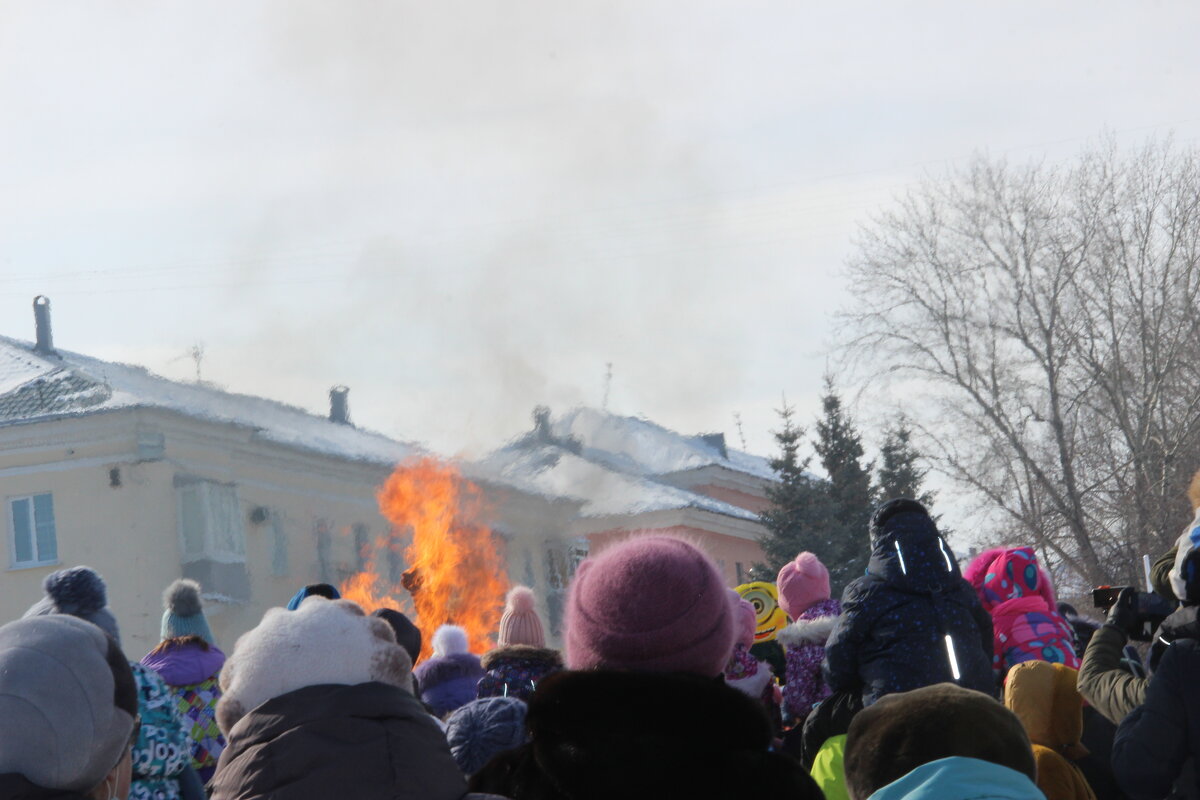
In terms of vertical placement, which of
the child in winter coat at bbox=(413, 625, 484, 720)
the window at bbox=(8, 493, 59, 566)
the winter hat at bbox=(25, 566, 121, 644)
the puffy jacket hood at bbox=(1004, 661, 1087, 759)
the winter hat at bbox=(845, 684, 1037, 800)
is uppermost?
the window at bbox=(8, 493, 59, 566)

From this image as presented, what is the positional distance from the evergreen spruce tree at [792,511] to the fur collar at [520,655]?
2113 centimetres

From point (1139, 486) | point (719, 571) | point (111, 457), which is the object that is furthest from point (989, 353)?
point (719, 571)

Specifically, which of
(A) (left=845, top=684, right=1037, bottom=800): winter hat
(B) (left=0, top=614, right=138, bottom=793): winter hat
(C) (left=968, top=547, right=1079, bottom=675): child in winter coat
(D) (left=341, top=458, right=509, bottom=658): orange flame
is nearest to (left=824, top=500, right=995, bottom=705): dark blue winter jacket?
(C) (left=968, top=547, right=1079, bottom=675): child in winter coat

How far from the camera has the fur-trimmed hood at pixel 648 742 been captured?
9.23 ft

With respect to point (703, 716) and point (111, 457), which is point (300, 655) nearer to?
point (703, 716)

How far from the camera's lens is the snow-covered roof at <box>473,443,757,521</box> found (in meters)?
38.6

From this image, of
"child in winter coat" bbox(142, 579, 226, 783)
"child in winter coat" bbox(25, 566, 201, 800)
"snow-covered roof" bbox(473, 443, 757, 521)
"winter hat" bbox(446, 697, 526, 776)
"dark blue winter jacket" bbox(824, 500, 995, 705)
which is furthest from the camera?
"snow-covered roof" bbox(473, 443, 757, 521)

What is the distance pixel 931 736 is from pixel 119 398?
28.1 meters

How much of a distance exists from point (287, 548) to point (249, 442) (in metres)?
2.53

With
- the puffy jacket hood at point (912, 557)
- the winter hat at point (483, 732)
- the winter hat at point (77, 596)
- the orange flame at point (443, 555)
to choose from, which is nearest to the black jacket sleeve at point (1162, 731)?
the puffy jacket hood at point (912, 557)

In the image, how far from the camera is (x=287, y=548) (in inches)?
1265

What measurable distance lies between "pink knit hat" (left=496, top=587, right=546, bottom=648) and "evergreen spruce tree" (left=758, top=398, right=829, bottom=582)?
1979 cm

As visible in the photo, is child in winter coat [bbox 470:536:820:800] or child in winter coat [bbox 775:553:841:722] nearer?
child in winter coat [bbox 470:536:820:800]

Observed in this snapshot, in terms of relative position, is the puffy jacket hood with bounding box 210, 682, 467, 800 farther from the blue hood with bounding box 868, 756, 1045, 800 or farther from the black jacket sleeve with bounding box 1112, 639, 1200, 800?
the black jacket sleeve with bounding box 1112, 639, 1200, 800
